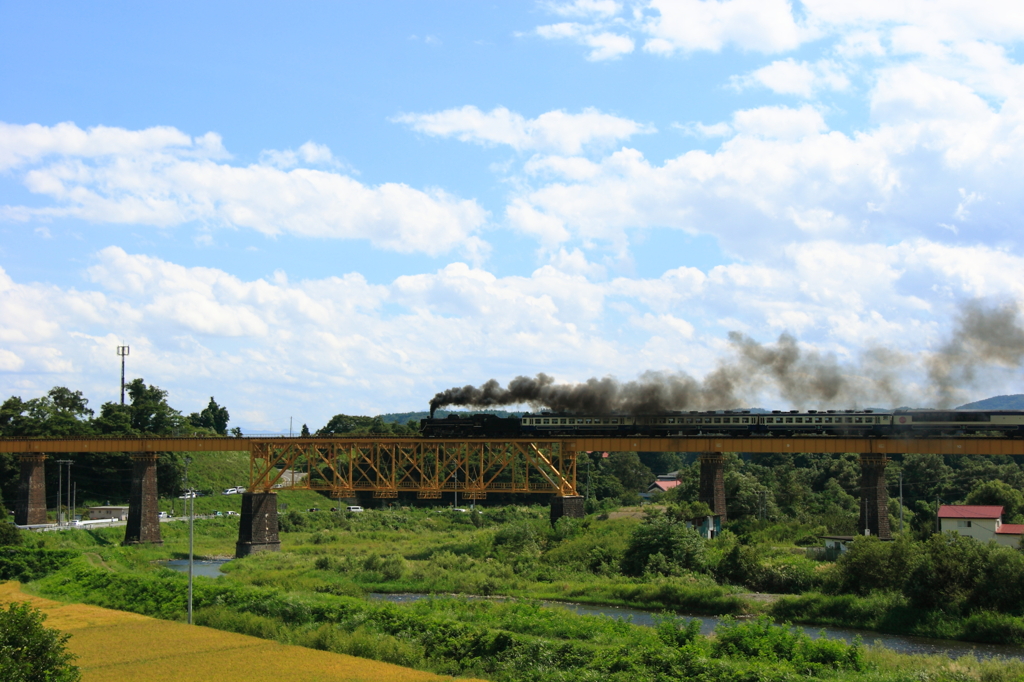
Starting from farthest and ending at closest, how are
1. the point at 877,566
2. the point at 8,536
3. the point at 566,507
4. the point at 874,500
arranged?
the point at 566,507
the point at 8,536
the point at 874,500
the point at 877,566

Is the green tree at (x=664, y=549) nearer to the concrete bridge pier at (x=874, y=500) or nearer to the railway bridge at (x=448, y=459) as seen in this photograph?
the railway bridge at (x=448, y=459)

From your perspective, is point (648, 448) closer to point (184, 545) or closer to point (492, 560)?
point (492, 560)

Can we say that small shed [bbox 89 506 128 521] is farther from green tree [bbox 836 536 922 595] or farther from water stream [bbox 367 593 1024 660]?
green tree [bbox 836 536 922 595]

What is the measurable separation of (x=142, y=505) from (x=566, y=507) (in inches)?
1436

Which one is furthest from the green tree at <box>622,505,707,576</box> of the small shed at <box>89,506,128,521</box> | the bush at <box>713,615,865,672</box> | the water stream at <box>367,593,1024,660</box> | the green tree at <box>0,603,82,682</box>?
the small shed at <box>89,506,128,521</box>

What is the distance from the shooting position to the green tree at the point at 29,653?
24.6 meters

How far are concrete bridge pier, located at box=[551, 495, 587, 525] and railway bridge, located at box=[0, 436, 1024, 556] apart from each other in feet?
0.24

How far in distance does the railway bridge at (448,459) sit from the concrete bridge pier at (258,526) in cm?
8

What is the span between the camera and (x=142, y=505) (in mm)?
70688

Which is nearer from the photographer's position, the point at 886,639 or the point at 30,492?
the point at 886,639

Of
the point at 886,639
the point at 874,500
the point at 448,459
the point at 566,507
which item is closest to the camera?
the point at 886,639

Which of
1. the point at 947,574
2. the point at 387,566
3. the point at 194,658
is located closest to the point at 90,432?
the point at 387,566

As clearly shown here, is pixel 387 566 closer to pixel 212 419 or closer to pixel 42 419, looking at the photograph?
pixel 42 419

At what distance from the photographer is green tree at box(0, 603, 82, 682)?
2459 cm
